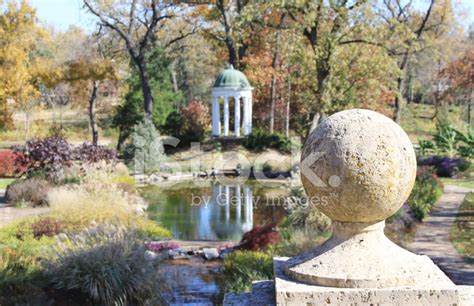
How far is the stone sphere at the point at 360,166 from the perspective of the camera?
3.31 meters

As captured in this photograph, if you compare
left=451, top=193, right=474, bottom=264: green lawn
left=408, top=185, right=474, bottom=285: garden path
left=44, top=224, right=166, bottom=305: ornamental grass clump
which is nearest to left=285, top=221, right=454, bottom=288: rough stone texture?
left=44, top=224, right=166, bottom=305: ornamental grass clump


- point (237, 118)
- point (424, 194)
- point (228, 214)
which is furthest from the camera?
point (237, 118)

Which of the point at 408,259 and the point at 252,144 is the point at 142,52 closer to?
the point at 252,144

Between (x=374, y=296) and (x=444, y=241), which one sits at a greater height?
(x=374, y=296)

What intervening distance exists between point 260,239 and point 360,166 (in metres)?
6.08

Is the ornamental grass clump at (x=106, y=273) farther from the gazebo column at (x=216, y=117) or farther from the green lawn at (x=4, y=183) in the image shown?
the gazebo column at (x=216, y=117)

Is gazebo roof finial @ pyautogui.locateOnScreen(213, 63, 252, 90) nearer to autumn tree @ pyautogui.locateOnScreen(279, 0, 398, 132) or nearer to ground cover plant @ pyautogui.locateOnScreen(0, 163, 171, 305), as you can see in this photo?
autumn tree @ pyautogui.locateOnScreen(279, 0, 398, 132)

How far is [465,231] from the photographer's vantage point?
10656 millimetres

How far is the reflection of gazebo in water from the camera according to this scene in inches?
481

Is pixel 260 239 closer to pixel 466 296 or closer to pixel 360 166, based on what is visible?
pixel 466 296

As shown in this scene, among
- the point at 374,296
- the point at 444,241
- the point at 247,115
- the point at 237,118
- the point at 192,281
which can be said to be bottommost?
the point at 192,281

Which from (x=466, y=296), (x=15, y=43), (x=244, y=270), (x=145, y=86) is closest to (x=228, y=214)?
(x=244, y=270)

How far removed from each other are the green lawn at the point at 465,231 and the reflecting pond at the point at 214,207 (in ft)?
13.3

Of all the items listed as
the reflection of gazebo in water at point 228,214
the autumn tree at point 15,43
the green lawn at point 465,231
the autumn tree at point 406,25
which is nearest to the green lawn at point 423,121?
the autumn tree at point 406,25
